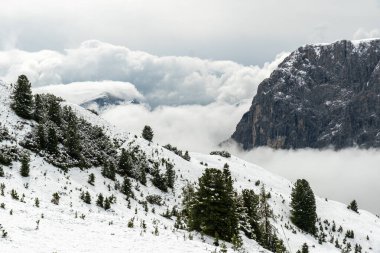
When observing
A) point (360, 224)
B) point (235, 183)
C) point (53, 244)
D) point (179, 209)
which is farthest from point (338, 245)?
point (53, 244)

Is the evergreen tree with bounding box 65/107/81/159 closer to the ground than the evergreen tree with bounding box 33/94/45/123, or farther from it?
closer to the ground

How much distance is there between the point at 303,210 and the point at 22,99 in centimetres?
5195

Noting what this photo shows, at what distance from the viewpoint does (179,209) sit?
187 feet

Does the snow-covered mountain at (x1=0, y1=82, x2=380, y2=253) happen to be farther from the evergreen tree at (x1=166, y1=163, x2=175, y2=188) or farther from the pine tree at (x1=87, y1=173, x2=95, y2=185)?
the evergreen tree at (x1=166, y1=163, x2=175, y2=188)

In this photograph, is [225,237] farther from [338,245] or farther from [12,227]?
[338,245]

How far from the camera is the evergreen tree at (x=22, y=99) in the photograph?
54906mm

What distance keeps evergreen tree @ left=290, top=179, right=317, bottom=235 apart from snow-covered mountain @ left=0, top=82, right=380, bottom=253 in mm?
2098

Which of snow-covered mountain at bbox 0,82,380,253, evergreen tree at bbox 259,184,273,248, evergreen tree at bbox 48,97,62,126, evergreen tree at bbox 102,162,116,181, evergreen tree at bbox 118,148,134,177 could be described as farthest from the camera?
evergreen tree at bbox 118,148,134,177

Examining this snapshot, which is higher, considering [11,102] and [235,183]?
[11,102]

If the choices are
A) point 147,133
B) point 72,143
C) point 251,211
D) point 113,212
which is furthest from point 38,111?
point 251,211

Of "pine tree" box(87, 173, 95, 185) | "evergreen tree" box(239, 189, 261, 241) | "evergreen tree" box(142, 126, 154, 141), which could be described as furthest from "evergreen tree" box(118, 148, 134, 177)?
"evergreen tree" box(142, 126, 154, 141)

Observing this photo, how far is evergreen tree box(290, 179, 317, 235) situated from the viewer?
75125 mm

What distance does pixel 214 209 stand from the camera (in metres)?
31.9

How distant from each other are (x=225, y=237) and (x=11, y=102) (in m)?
39.3
